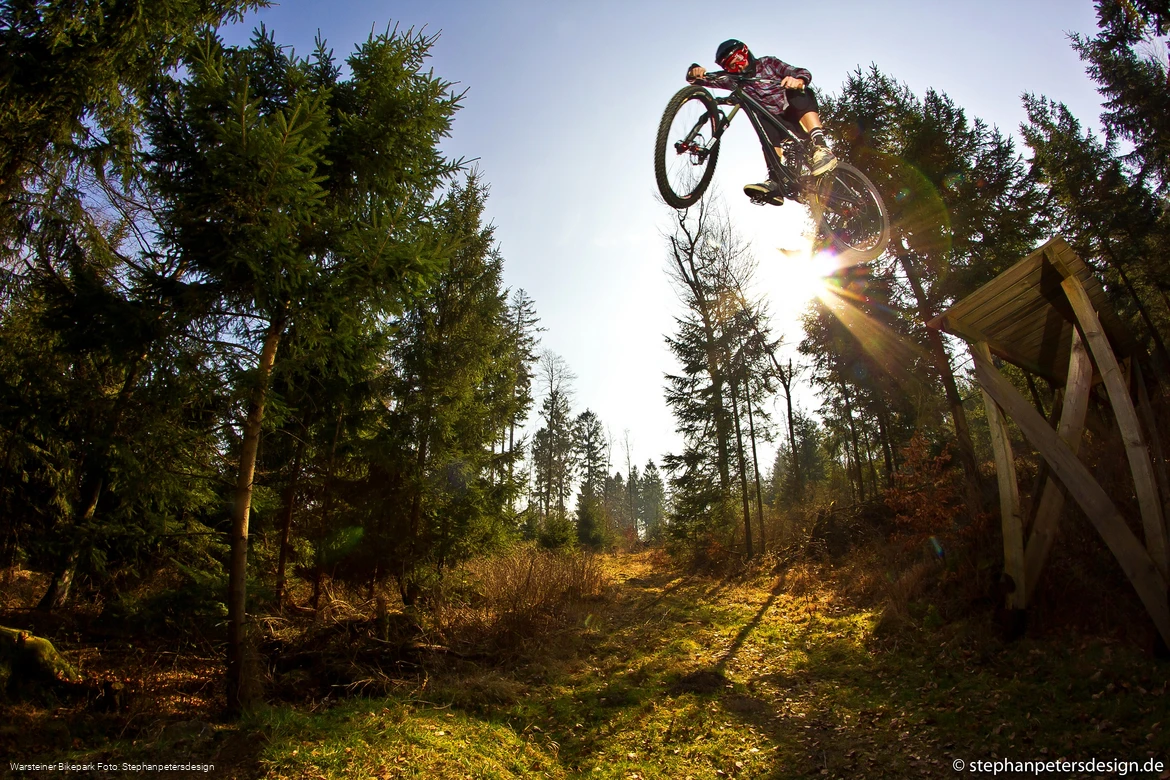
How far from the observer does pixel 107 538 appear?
5750 mm

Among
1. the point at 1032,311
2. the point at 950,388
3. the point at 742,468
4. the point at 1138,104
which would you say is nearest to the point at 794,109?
the point at 1032,311

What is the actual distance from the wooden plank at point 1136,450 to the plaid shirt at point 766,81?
4285 mm

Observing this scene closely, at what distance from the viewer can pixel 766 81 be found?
5133 millimetres

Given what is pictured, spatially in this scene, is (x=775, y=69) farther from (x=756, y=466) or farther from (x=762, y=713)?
(x=756, y=466)

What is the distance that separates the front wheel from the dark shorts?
0.67 m

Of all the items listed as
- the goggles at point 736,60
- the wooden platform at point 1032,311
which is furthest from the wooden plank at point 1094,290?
the goggles at point 736,60

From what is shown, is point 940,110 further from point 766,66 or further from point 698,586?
point 698,586

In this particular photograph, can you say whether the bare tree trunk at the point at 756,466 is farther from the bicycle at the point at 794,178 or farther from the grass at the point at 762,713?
the bicycle at the point at 794,178

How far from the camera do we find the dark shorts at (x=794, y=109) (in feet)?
16.9

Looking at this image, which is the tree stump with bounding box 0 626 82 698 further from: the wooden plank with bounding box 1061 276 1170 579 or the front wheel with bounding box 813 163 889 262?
the wooden plank with bounding box 1061 276 1170 579

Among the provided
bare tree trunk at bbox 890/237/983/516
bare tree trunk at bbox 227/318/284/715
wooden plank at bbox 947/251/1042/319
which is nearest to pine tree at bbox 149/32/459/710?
bare tree trunk at bbox 227/318/284/715

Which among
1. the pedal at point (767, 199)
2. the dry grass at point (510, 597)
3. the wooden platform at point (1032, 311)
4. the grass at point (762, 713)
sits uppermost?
the pedal at point (767, 199)

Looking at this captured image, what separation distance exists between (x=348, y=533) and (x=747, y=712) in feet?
26.7

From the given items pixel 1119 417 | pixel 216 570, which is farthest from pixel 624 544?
pixel 1119 417
